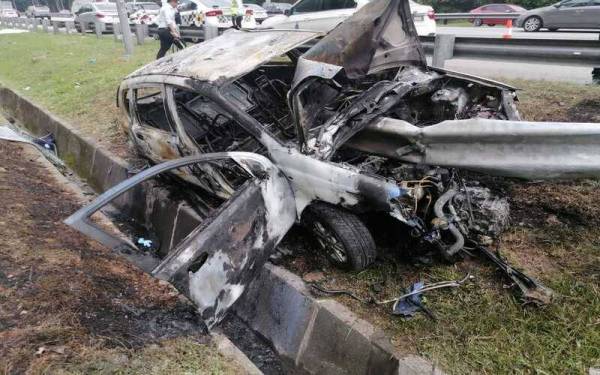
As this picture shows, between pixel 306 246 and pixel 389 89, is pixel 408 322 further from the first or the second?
pixel 389 89

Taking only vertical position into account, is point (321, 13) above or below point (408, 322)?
above

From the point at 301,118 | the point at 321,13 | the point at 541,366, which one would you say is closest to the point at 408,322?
the point at 541,366

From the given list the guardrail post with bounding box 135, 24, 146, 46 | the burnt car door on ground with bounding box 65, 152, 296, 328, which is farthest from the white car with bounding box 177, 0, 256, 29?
the burnt car door on ground with bounding box 65, 152, 296, 328

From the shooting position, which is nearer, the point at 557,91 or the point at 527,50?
the point at 527,50

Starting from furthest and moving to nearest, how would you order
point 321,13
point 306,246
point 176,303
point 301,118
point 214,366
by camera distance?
point 321,13 → point 306,246 → point 176,303 → point 301,118 → point 214,366

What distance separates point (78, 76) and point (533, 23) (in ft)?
49.5

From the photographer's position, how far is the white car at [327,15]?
29.2 ft

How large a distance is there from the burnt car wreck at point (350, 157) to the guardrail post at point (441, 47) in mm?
1917

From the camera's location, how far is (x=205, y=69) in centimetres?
393

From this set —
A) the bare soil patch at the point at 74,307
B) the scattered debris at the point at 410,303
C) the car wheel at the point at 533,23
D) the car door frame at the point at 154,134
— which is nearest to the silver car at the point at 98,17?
the car door frame at the point at 154,134

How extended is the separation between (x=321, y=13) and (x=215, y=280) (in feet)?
26.2

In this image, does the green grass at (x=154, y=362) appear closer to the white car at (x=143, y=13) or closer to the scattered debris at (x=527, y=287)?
the scattered debris at (x=527, y=287)

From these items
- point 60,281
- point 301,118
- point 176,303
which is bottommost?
point 176,303

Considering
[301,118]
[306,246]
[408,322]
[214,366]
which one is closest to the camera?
[214,366]
